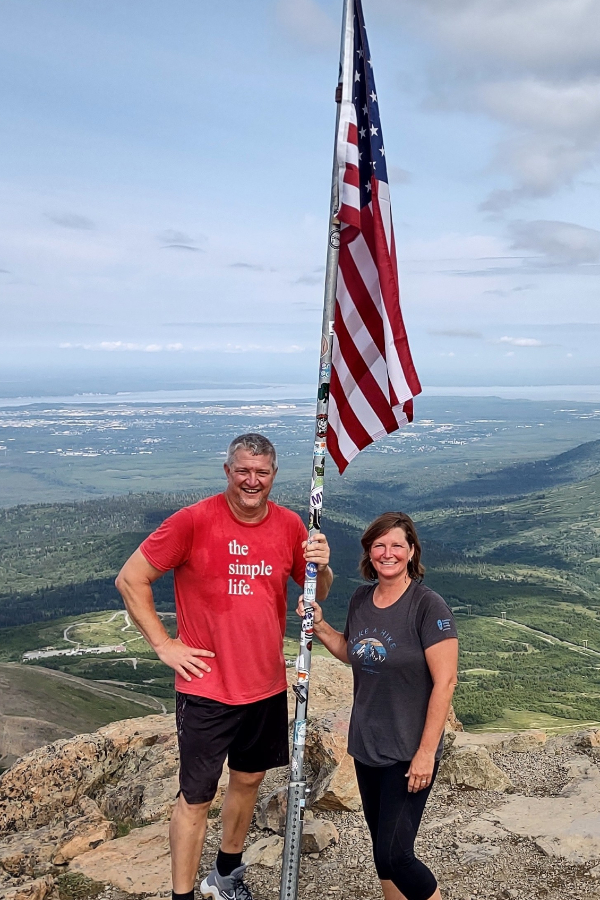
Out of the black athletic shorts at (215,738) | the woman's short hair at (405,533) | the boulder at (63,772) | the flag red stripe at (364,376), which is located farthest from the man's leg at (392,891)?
the boulder at (63,772)

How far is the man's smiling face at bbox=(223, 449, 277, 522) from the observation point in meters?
6.11

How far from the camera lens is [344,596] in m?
153

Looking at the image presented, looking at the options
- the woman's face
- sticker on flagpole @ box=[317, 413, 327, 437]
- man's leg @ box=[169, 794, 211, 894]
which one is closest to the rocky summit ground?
man's leg @ box=[169, 794, 211, 894]

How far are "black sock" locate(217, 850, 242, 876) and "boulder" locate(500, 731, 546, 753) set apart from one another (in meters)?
6.65

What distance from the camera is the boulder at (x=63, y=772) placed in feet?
35.6

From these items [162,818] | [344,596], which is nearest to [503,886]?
[162,818]

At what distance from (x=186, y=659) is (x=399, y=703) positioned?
5.81ft

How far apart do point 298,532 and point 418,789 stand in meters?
2.22

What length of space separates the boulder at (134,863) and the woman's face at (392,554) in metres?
4.45

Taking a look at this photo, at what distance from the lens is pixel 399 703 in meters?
5.44

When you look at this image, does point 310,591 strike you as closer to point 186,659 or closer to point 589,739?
point 186,659

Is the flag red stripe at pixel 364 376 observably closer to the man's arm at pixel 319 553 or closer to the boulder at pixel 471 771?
the man's arm at pixel 319 553

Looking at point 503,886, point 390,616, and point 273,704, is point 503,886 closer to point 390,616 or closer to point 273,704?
point 273,704

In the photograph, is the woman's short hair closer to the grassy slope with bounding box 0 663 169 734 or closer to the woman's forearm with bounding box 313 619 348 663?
the woman's forearm with bounding box 313 619 348 663
